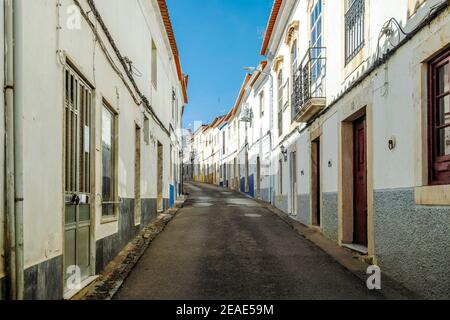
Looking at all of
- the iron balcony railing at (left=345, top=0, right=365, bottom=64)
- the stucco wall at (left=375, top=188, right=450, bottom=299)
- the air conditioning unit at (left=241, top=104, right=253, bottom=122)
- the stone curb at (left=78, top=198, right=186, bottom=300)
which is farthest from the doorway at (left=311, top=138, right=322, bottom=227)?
the air conditioning unit at (left=241, top=104, right=253, bottom=122)

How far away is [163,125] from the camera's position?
1557 centimetres

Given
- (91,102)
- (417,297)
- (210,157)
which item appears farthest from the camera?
(210,157)

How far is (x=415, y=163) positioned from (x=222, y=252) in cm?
392

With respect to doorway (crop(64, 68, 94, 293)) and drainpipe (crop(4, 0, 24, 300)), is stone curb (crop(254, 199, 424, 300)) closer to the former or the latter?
doorway (crop(64, 68, 94, 293))

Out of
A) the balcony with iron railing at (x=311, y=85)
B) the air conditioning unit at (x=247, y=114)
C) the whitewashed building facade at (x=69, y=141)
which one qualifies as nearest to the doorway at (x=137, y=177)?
the whitewashed building facade at (x=69, y=141)

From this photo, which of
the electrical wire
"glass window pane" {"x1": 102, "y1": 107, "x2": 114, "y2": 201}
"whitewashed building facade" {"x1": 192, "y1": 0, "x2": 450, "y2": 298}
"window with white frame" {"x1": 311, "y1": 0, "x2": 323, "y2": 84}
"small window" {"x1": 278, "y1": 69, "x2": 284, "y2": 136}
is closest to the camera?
"whitewashed building facade" {"x1": 192, "y1": 0, "x2": 450, "y2": 298}

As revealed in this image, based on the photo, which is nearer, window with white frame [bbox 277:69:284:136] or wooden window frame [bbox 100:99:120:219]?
wooden window frame [bbox 100:99:120:219]

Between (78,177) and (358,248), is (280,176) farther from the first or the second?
(78,177)

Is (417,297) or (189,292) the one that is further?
(189,292)

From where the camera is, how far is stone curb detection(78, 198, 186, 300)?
582 centimetres

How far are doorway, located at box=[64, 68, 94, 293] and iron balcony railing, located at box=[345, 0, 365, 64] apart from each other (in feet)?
13.9

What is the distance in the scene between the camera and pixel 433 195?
16.9 feet
